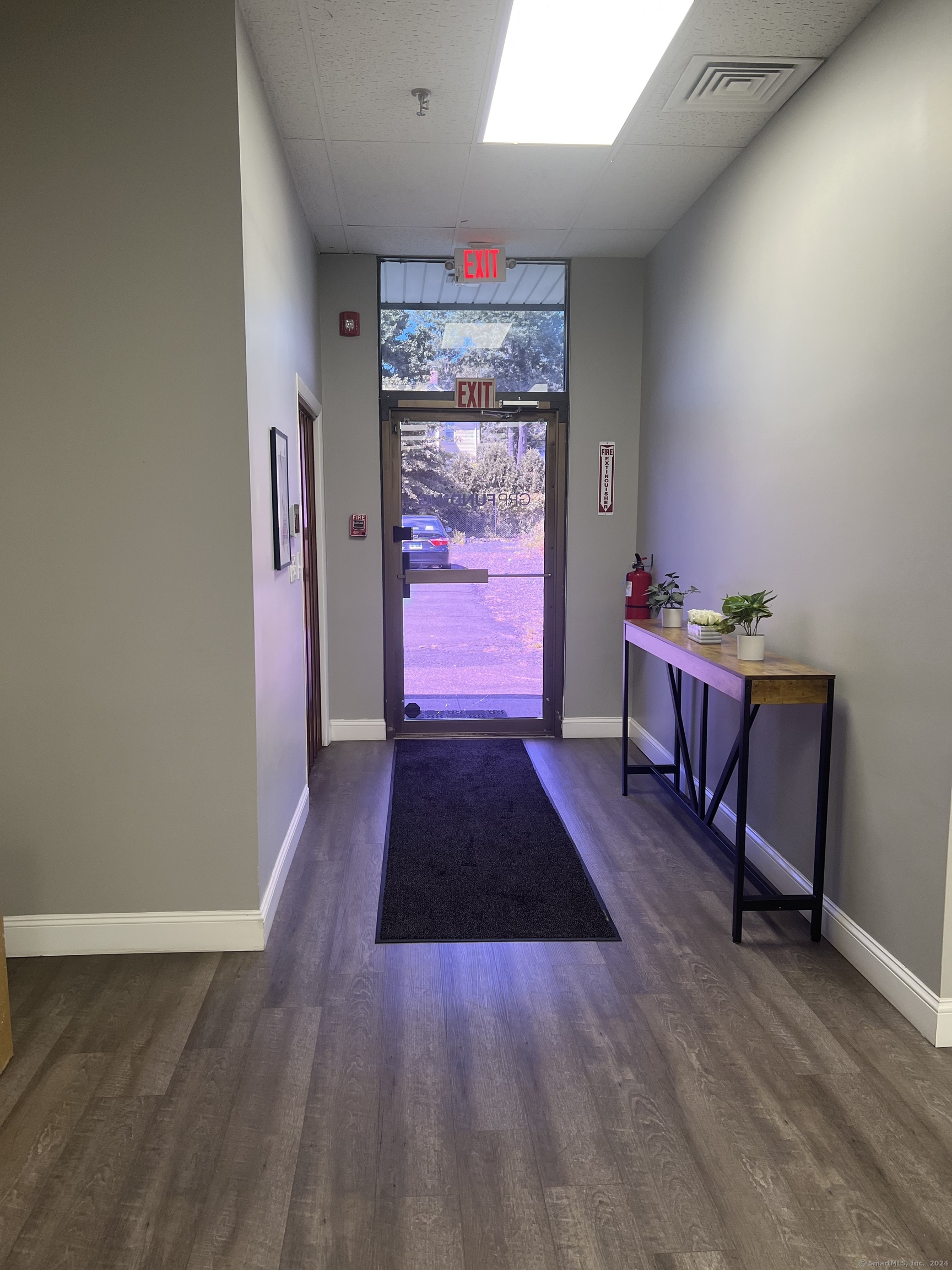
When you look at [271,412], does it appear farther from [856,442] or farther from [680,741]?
[680,741]

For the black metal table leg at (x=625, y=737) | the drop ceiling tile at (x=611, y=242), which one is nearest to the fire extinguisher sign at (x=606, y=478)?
the drop ceiling tile at (x=611, y=242)

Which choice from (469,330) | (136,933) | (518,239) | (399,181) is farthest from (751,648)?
(469,330)

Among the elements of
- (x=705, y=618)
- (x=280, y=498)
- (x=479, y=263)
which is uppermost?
(x=479, y=263)

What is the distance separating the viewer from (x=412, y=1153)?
179 centimetres

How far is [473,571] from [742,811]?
2.78 metres

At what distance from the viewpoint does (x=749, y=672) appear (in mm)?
2646

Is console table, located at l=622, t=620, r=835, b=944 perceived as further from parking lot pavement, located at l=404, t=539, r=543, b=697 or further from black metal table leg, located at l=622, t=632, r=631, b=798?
parking lot pavement, located at l=404, t=539, r=543, b=697

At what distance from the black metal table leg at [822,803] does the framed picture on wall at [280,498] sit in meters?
1.95

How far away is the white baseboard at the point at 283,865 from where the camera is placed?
2762mm

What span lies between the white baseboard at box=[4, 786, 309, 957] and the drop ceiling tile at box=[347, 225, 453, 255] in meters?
3.48

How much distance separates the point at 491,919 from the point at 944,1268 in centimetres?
160

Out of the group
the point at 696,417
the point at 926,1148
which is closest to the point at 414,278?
the point at 696,417

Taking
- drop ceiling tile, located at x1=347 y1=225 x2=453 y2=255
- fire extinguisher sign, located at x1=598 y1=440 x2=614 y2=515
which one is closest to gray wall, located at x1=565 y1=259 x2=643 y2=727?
fire extinguisher sign, located at x1=598 y1=440 x2=614 y2=515

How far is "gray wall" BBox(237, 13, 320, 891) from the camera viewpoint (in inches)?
102
